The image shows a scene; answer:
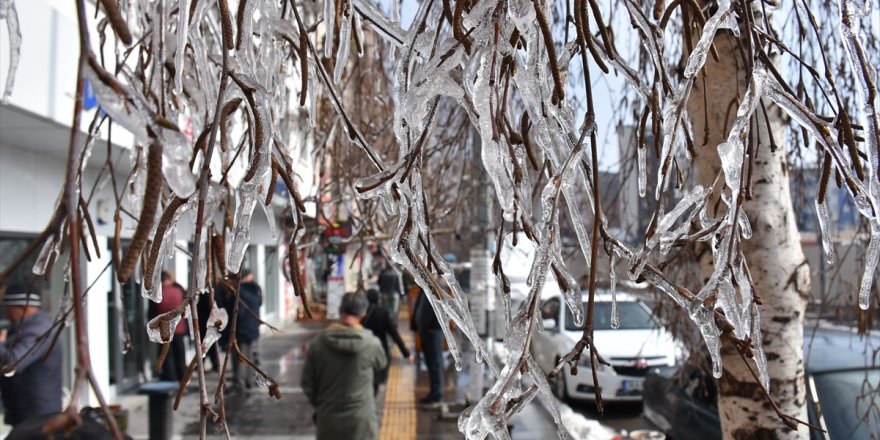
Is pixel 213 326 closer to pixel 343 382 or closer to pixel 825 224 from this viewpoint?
pixel 825 224

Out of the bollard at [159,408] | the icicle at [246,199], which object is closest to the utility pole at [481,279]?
the bollard at [159,408]

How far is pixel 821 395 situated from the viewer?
167 inches

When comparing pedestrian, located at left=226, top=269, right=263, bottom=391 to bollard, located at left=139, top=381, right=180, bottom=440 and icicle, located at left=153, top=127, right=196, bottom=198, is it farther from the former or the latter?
icicle, located at left=153, top=127, right=196, bottom=198

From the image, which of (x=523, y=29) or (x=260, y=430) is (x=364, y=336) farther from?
(x=523, y=29)

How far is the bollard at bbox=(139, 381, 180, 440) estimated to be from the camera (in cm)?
617

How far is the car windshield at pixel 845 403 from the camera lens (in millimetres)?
3903

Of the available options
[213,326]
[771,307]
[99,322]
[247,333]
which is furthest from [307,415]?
[213,326]

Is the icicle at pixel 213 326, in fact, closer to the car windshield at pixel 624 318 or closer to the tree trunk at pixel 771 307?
the tree trunk at pixel 771 307

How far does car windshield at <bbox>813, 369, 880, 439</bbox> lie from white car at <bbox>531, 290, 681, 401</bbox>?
447 cm

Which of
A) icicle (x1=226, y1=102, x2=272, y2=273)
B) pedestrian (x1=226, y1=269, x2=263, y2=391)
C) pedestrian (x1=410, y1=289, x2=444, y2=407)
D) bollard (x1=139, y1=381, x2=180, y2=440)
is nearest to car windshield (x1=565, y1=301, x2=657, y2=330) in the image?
pedestrian (x1=410, y1=289, x2=444, y2=407)

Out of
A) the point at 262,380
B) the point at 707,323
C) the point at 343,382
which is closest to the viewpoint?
the point at 707,323

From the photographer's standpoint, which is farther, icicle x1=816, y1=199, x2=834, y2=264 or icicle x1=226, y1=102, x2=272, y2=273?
icicle x1=816, y1=199, x2=834, y2=264

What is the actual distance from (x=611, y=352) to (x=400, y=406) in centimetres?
297

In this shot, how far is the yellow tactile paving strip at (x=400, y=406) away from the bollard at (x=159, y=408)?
2.37 meters
